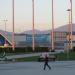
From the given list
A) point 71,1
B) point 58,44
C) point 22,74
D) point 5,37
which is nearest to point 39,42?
point 58,44

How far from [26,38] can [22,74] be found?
133838mm

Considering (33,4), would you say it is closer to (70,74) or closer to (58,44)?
(70,74)

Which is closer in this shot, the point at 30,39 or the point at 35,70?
the point at 35,70

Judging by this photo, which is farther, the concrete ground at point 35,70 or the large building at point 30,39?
the large building at point 30,39

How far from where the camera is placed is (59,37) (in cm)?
17838

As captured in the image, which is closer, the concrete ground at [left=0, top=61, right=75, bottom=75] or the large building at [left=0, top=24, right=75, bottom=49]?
the concrete ground at [left=0, top=61, right=75, bottom=75]

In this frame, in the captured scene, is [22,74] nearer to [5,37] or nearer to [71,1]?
[71,1]

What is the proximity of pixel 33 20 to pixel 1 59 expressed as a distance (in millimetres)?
25525

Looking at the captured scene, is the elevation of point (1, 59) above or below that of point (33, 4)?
below

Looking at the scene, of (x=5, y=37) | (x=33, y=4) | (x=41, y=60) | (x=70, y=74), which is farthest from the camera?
(x=5, y=37)

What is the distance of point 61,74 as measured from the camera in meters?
26.2

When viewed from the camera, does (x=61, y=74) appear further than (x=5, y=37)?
No

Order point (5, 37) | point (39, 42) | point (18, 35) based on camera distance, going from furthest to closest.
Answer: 1. point (39, 42)
2. point (18, 35)
3. point (5, 37)

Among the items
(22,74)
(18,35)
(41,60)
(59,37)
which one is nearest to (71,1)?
Result: (41,60)
